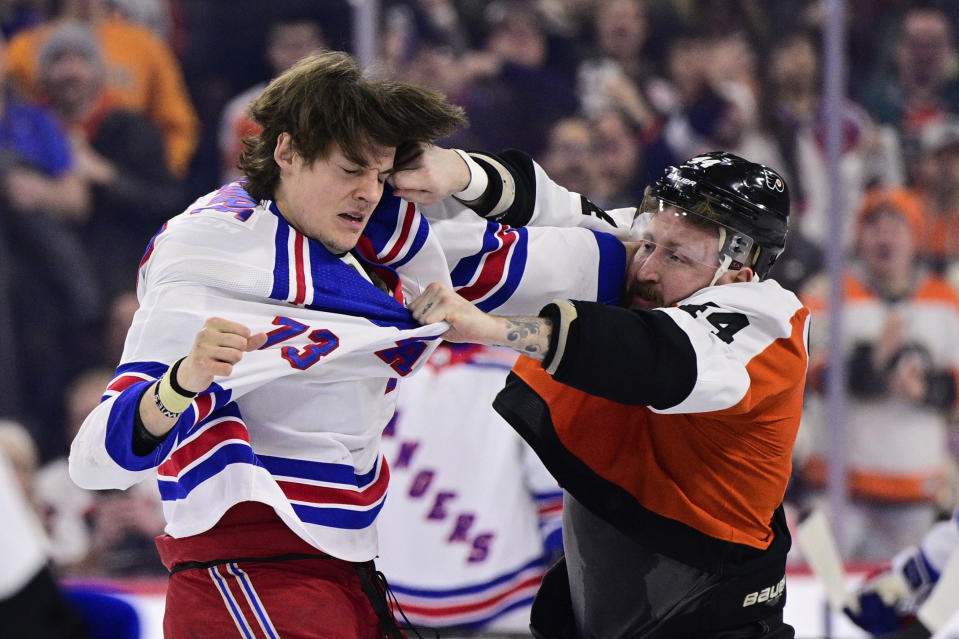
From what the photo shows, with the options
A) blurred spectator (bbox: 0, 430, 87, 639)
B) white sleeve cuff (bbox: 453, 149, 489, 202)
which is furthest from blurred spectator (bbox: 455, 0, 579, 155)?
blurred spectator (bbox: 0, 430, 87, 639)

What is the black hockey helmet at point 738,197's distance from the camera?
209cm

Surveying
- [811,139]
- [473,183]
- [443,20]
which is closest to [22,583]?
[473,183]

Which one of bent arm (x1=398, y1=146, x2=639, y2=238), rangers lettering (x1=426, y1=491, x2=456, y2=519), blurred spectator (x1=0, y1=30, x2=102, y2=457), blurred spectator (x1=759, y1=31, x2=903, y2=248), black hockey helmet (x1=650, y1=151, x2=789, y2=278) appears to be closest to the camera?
bent arm (x1=398, y1=146, x2=639, y2=238)

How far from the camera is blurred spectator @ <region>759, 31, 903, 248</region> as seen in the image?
4.87m

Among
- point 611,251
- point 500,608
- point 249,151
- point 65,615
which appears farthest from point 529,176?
point 500,608

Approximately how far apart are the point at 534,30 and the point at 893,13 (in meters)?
1.44

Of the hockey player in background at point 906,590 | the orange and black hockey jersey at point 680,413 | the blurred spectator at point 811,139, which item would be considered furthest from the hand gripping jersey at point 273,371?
the blurred spectator at point 811,139

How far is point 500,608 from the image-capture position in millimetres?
3396

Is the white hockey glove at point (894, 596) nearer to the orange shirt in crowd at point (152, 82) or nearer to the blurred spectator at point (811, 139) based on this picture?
the blurred spectator at point (811, 139)

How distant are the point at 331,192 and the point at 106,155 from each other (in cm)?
→ 326

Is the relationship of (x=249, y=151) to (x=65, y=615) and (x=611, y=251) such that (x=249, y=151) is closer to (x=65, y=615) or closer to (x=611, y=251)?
(x=611, y=251)

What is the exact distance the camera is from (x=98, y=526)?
4.65 meters

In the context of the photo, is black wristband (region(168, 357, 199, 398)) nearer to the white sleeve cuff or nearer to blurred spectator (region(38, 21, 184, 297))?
the white sleeve cuff

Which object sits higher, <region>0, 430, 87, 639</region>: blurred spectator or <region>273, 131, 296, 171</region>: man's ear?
<region>273, 131, 296, 171</region>: man's ear
